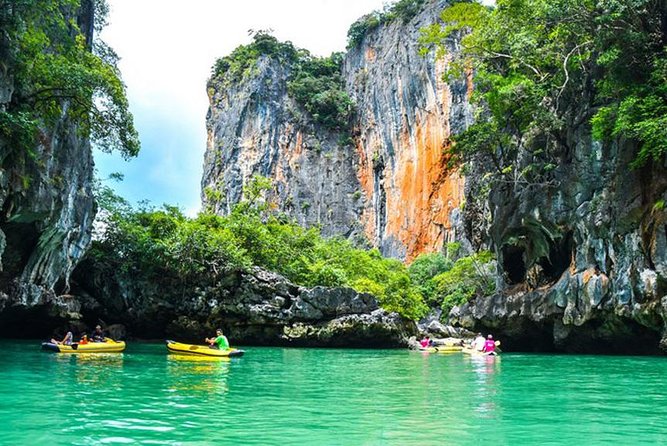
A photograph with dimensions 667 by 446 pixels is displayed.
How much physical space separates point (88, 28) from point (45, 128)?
7.12 metres

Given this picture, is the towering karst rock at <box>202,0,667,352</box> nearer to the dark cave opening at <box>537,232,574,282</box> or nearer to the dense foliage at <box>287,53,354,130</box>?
the dark cave opening at <box>537,232,574,282</box>

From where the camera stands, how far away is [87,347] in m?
19.4

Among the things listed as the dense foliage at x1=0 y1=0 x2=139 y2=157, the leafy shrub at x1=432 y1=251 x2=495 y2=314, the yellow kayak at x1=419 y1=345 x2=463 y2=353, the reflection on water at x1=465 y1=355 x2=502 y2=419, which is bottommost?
the yellow kayak at x1=419 y1=345 x2=463 y2=353

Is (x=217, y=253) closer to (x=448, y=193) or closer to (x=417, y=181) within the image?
(x=448, y=193)

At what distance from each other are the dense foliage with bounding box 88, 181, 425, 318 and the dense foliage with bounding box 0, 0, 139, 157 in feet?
33.6

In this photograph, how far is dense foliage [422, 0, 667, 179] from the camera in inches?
719

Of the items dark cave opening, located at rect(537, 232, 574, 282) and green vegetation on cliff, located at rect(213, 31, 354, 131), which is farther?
green vegetation on cliff, located at rect(213, 31, 354, 131)

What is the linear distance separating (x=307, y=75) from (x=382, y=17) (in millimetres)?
11539

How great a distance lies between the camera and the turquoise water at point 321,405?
6.55 m

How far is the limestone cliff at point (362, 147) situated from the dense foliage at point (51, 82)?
38534 mm

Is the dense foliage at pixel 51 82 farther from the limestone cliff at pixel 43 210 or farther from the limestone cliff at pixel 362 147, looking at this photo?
the limestone cliff at pixel 362 147

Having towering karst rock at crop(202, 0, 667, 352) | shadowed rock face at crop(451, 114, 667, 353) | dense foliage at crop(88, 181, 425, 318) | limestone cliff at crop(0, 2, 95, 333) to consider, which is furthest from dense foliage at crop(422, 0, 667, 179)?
limestone cliff at crop(0, 2, 95, 333)

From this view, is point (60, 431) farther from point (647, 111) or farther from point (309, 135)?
point (309, 135)

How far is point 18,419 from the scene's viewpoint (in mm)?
7219
